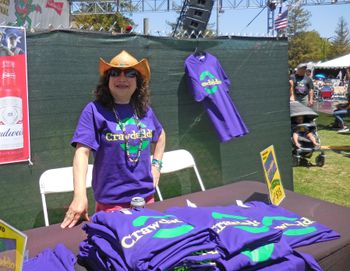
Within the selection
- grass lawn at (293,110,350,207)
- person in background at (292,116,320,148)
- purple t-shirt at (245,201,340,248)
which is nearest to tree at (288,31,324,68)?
grass lawn at (293,110,350,207)

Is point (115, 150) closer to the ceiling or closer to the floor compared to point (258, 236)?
closer to the ceiling

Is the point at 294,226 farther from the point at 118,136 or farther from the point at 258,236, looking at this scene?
the point at 118,136

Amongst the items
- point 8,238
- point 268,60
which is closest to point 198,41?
point 268,60

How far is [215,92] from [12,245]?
3028 mm

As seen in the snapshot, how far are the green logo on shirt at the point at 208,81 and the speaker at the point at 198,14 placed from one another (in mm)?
2033

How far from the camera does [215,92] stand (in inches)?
159

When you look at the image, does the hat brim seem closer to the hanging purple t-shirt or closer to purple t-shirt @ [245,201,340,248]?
purple t-shirt @ [245,201,340,248]

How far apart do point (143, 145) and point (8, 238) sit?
1243 millimetres

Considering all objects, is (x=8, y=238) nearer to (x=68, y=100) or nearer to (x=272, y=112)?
(x=68, y=100)

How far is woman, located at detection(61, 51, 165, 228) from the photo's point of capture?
7.49 ft

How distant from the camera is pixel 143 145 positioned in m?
2.40

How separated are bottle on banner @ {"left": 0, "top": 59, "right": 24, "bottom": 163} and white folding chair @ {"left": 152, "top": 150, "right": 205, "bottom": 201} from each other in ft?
3.96

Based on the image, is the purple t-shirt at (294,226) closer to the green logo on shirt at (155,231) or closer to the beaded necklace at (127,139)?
the green logo on shirt at (155,231)

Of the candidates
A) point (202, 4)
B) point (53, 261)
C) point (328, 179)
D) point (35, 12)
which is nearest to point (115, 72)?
point (53, 261)
